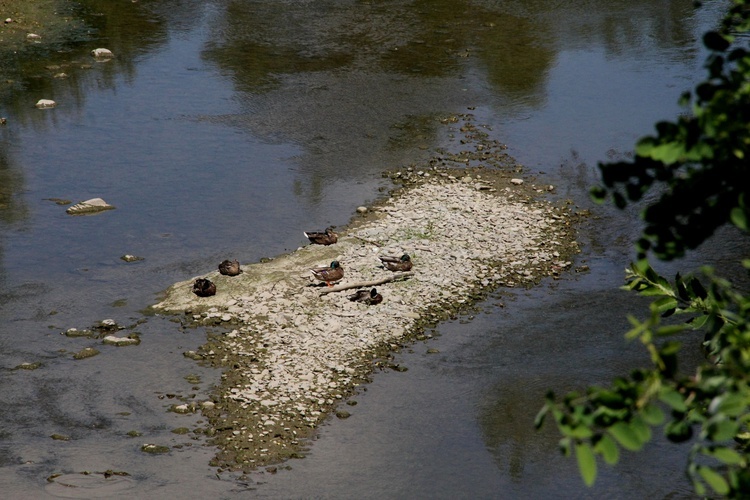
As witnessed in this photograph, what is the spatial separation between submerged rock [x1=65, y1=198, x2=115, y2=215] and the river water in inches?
5.7

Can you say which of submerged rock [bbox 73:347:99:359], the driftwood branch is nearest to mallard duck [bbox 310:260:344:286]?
the driftwood branch

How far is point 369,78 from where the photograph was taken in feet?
59.9

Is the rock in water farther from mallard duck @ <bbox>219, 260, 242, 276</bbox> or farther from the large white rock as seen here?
mallard duck @ <bbox>219, 260, 242, 276</bbox>

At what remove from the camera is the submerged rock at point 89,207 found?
13.7 m

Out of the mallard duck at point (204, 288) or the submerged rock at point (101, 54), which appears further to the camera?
the submerged rock at point (101, 54)

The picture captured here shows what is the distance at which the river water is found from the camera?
8570mm

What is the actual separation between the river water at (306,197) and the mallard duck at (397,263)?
1007 mm

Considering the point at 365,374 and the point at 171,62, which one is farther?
the point at 171,62

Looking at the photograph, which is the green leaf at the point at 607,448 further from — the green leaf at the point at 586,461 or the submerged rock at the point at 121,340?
the submerged rock at the point at 121,340

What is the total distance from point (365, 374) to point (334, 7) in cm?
1444

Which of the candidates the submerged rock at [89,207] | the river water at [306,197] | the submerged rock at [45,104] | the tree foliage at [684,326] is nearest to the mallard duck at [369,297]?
the river water at [306,197]

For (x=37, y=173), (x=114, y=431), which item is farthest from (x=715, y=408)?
(x=37, y=173)

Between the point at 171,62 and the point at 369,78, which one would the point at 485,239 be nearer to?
Answer: the point at 369,78

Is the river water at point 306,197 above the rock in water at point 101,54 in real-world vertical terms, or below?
below
